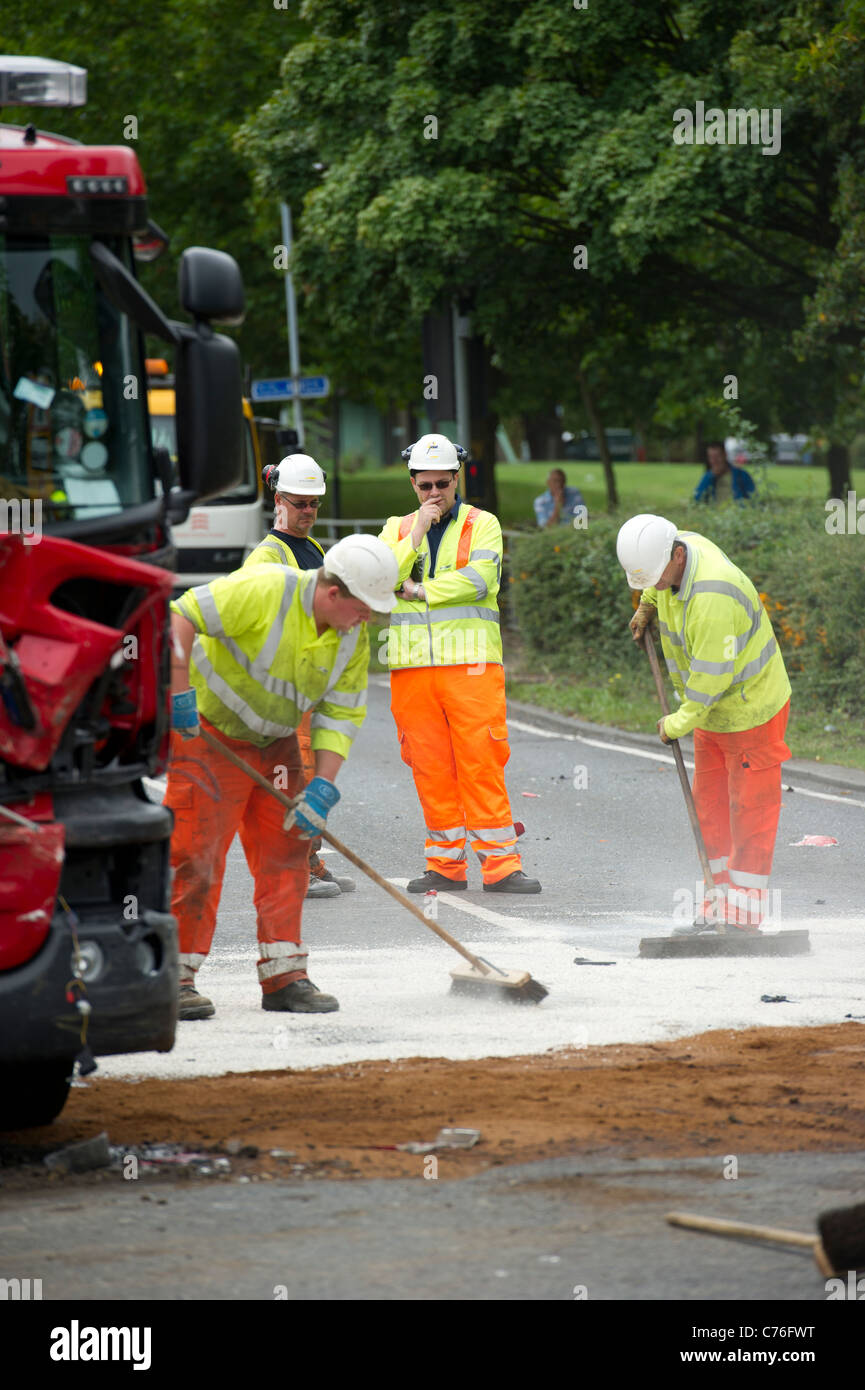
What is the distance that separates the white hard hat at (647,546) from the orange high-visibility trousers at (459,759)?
154 cm

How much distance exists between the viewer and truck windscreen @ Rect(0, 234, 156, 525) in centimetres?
512

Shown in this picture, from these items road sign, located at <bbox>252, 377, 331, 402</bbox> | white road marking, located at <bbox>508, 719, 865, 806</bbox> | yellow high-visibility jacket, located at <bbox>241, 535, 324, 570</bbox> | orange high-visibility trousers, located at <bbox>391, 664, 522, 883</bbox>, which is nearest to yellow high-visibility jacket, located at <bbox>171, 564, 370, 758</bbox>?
yellow high-visibility jacket, located at <bbox>241, 535, 324, 570</bbox>

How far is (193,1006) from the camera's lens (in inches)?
276

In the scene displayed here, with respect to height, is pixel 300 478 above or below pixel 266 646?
above

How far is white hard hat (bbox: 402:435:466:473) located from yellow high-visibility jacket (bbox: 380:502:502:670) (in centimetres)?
26

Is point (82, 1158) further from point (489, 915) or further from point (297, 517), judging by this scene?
point (297, 517)

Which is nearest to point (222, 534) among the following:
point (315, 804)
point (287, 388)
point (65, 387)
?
point (287, 388)

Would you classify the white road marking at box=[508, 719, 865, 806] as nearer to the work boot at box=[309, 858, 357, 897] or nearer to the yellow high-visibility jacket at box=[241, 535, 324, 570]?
the work boot at box=[309, 858, 357, 897]

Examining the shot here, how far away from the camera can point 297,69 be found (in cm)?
2136

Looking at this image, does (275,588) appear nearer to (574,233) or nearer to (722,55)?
(722,55)

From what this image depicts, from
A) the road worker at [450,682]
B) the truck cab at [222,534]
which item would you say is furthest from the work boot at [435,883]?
the truck cab at [222,534]

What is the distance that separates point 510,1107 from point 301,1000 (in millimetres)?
1518

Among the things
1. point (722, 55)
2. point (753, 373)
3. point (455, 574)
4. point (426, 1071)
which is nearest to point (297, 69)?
point (722, 55)

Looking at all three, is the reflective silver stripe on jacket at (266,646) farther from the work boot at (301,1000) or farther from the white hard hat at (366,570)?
the work boot at (301,1000)
